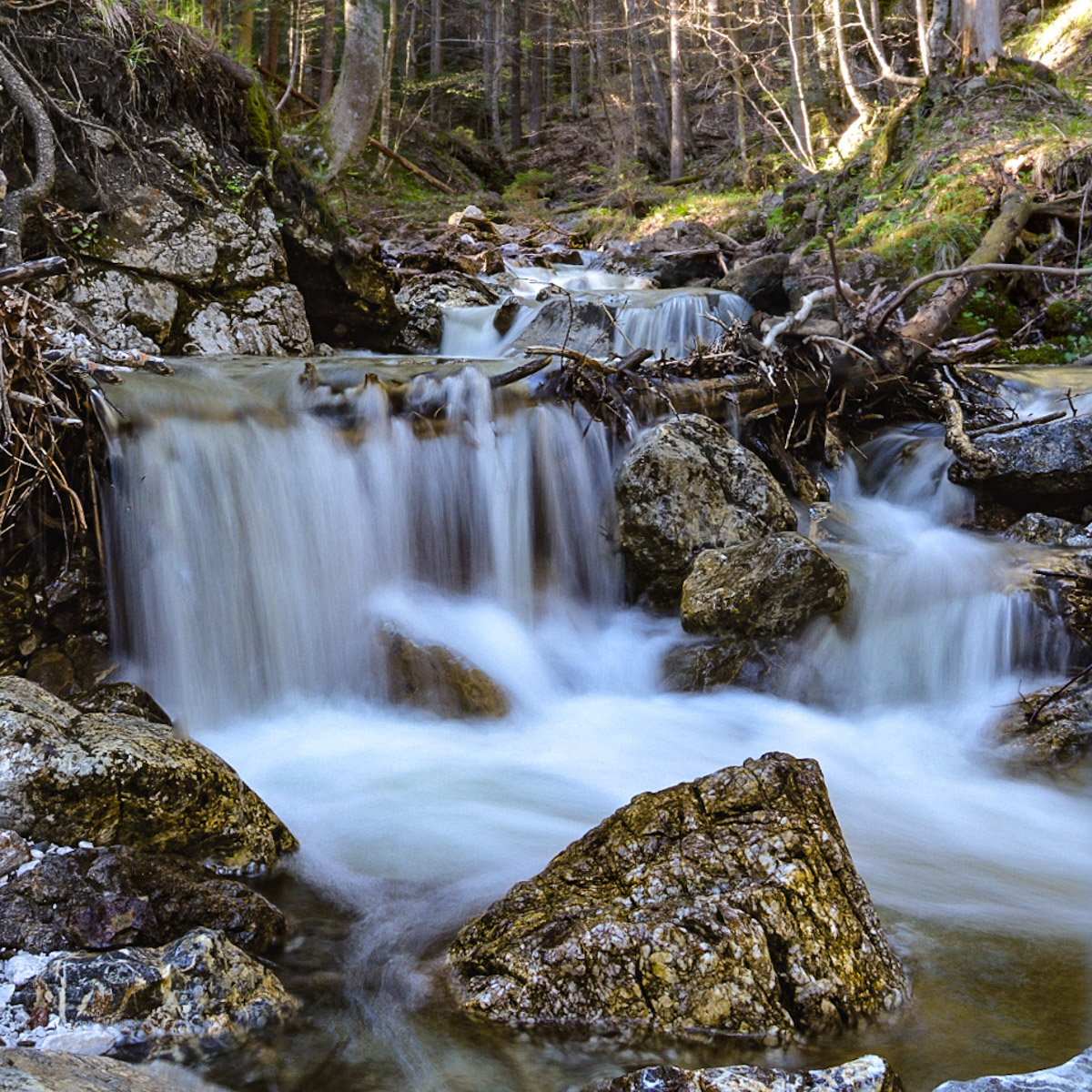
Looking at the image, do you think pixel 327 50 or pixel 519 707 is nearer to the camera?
pixel 519 707

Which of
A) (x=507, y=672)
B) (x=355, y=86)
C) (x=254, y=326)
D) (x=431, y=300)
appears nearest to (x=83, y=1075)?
(x=507, y=672)

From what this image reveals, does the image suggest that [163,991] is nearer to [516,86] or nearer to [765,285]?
[765,285]

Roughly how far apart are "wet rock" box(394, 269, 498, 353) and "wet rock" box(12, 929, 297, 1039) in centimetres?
776

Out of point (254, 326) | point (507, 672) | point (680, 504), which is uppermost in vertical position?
point (254, 326)

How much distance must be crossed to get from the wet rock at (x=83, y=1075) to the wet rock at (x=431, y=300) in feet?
26.5

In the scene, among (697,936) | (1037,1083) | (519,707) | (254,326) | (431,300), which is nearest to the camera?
(1037,1083)

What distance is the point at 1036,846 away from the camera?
3.71 meters

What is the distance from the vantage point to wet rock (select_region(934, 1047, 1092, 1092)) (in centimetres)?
177

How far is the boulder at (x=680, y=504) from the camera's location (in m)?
5.93

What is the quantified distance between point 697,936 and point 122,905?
5.05 feet

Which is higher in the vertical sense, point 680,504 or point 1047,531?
point 680,504

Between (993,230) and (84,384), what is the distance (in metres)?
9.20

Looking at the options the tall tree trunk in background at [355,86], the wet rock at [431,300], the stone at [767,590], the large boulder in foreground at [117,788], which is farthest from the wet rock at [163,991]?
the tall tree trunk in background at [355,86]

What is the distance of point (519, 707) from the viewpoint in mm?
5016
